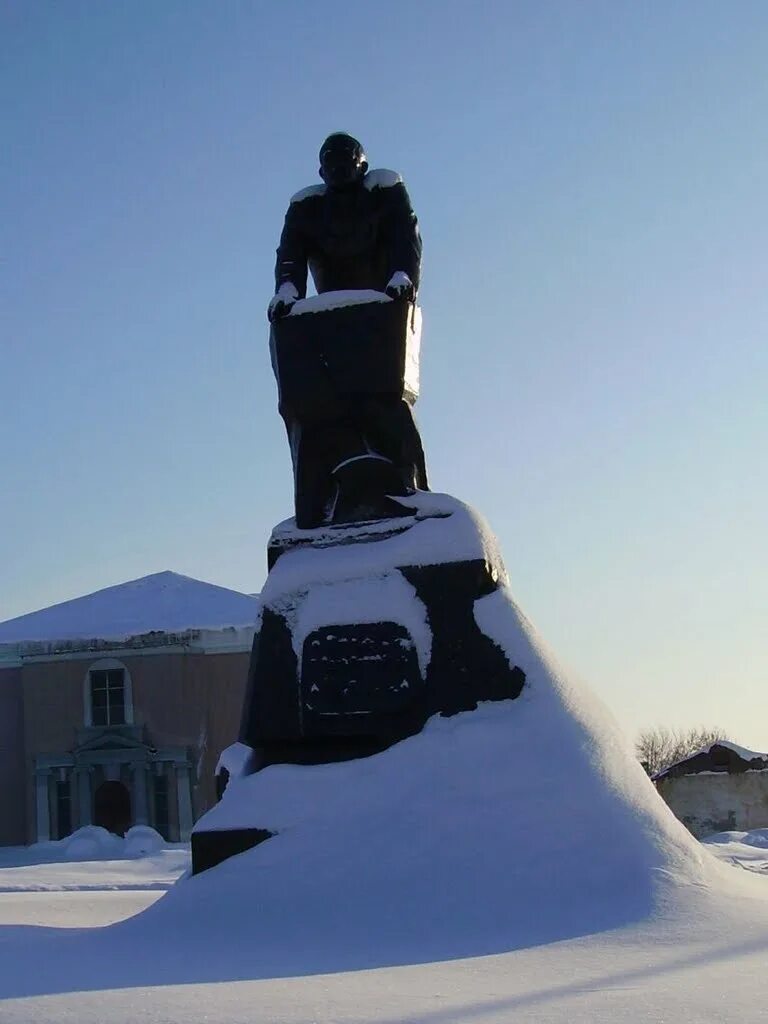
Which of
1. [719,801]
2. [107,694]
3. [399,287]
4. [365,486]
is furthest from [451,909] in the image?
[107,694]

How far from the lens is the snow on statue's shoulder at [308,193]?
718cm

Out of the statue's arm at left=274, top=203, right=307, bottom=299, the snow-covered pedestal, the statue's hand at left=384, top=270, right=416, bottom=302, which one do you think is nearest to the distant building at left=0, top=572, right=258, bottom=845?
the statue's arm at left=274, top=203, right=307, bottom=299

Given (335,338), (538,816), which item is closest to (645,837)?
(538,816)

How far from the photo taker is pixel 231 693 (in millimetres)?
24328

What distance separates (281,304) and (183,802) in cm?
1819

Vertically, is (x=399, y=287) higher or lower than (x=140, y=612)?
lower

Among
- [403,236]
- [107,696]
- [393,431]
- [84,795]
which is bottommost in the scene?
[84,795]

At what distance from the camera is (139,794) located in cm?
2350

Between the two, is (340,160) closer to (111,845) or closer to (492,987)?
(492,987)

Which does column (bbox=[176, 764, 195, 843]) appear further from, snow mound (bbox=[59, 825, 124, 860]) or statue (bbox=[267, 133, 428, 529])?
statue (bbox=[267, 133, 428, 529])

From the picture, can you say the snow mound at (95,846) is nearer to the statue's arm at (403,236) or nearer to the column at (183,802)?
the column at (183,802)

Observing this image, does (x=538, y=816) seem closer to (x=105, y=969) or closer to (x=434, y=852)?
(x=434, y=852)

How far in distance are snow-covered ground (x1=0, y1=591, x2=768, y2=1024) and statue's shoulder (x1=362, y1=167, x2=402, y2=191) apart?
8.57 feet

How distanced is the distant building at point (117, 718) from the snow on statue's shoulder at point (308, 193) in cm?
1747
